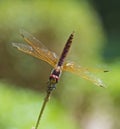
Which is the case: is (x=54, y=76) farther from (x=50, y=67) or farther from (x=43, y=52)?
(x=50, y=67)

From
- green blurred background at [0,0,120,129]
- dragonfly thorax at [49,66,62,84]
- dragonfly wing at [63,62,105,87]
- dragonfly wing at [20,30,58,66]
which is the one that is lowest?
dragonfly thorax at [49,66,62,84]

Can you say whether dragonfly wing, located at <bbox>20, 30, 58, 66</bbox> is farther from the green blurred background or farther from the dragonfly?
the green blurred background

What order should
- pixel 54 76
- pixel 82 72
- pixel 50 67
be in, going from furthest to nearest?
1. pixel 50 67
2. pixel 82 72
3. pixel 54 76

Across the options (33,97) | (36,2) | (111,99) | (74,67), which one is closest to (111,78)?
(111,99)

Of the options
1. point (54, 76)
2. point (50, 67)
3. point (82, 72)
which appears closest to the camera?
point (54, 76)

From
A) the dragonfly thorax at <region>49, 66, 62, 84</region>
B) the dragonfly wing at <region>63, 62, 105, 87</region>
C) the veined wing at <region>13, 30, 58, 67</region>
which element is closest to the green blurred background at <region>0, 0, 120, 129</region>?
the veined wing at <region>13, 30, 58, 67</region>

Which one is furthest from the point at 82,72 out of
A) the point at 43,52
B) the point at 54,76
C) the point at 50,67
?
the point at 50,67

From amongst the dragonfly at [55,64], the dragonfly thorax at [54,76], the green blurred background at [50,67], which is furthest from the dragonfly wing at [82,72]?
the green blurred background at [50,67]

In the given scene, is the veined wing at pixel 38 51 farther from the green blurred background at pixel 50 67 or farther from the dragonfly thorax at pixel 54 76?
the green blurred background at pixel 50 67
